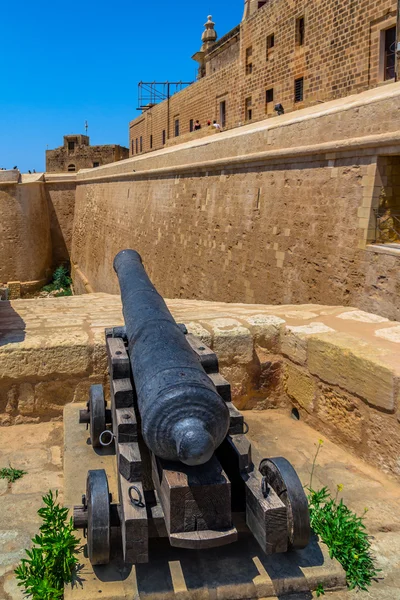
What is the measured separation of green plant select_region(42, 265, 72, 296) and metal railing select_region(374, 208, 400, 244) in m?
15.7

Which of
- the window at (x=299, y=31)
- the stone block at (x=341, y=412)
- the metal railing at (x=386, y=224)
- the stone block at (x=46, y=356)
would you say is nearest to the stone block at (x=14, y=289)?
the window at (x=299, y=31)

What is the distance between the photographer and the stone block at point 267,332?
3.69 meters

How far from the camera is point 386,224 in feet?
17.0

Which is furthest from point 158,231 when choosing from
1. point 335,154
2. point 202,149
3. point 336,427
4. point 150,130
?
point 150,130

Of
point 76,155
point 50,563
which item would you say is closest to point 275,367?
point 50,563

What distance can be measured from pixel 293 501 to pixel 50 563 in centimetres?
87

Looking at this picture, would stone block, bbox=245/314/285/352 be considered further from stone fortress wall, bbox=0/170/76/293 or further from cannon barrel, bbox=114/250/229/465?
stone fortress wall, bbox=0/170/76/293

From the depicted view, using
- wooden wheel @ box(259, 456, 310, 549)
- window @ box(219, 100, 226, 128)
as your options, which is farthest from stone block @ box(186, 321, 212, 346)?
window @ box(219, 100, 226, 128)

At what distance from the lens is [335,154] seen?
226 inches

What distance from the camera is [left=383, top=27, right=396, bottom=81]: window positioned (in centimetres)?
1093

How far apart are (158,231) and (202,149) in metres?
2.76

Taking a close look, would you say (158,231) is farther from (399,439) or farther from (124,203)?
(399,439)

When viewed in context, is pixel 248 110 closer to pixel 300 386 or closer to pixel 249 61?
pixel 249 61

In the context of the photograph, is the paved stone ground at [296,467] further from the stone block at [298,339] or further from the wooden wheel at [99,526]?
the stone block at [298,339]
